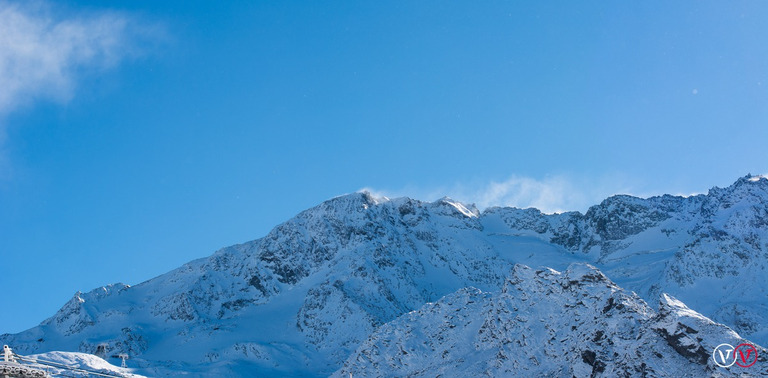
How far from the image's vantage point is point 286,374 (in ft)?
509

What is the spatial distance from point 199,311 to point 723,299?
133393 mm

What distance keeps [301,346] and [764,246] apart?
374 ft

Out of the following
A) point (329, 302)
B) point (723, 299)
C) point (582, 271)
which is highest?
point (329, 302)

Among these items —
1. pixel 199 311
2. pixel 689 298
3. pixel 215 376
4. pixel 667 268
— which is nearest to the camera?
pixel 215 376

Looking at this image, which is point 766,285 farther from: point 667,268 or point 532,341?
point 532,341

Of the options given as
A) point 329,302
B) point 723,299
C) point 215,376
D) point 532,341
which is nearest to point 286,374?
point 215,376

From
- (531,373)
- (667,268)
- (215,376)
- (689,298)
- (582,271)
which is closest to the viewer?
(531,373)

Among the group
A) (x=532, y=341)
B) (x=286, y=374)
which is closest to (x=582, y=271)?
(x=532, y=341)

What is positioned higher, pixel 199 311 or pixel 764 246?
pixel 199 311

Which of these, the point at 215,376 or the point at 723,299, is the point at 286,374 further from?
the point at 723,299

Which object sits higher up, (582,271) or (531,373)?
(582,271)

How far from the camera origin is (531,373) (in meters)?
74.8

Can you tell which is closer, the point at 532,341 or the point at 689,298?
the point at 532,341

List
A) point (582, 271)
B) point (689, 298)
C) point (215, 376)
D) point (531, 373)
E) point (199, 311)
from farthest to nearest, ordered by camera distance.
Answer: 1. point (199, 311)
2. point (689, 298)
3. point (215, 376)
4. point (582, 271)
5. point (531, 373)
